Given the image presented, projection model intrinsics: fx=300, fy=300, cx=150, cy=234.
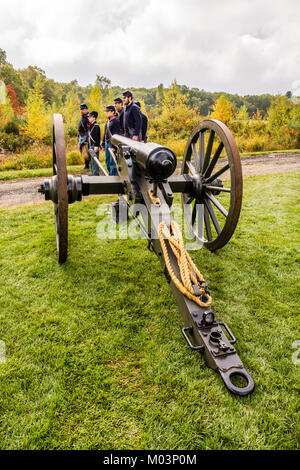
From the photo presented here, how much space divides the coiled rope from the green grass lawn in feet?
1.55

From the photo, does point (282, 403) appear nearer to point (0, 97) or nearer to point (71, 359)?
point (71, 359)

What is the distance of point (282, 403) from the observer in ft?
6.35

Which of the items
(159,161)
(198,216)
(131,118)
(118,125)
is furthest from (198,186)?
(118,125)

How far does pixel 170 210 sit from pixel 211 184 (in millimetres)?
1045

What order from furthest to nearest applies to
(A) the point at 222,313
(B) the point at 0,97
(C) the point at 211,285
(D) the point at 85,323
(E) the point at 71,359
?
1. (B) the point at 0,97
2. (C) the point at 211,285
3. (A) the point at 222,313
4. (D) the point at 85,323
5. (E) the point at 71,359

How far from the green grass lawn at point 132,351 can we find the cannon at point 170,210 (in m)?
0.19

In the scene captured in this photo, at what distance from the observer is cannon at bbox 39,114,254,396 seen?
2057 mm

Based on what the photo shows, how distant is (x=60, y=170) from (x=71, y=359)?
1600mm

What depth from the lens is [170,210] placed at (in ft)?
9.64

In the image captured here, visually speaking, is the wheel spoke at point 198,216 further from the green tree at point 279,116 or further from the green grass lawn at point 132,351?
the green tree at point 279,116

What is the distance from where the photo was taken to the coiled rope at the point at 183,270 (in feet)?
7.30

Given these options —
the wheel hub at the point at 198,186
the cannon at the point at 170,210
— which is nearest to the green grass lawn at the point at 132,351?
the cannon at the point at 170,210

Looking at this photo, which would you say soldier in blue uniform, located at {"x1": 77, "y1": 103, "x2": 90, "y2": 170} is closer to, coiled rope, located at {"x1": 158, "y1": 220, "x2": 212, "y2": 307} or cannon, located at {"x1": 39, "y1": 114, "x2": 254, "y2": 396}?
cannon, located at {"x1": 39, "y1": 114, "x2": 254, "y2": 396}
